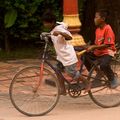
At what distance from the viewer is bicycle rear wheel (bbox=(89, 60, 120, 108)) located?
26.6 feet

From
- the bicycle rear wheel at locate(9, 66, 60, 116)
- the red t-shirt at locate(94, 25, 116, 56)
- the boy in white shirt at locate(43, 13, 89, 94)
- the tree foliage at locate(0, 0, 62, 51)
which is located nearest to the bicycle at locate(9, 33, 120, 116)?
the bicycle rear wheel at locate(9, 66, 60, 116)

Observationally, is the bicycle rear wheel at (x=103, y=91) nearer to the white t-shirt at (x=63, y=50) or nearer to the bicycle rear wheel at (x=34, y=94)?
the white t-shirt at (x=63, y=50)

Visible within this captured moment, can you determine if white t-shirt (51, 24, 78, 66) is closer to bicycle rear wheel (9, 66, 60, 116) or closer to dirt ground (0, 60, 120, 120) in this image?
bicycle rear wheel (9, 66, 60, 116)

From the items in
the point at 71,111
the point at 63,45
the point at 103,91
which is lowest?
the point at 71,111

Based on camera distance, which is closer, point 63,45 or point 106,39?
point 63,45

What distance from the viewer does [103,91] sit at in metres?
8.34

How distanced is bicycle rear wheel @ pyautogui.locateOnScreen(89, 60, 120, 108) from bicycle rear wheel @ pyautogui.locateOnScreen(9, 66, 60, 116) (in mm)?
689

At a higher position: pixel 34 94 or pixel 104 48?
pixel 104 48

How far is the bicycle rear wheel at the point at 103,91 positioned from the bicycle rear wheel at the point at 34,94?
689mm

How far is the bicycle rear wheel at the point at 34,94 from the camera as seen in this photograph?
758 cm

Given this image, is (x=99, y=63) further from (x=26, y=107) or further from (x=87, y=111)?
(x=26, y=107)

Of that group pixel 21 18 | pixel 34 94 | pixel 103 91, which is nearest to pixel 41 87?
pixel 34 94

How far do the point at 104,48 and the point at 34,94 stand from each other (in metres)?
1.33

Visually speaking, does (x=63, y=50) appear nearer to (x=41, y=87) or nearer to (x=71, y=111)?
(x=41, y=87)
